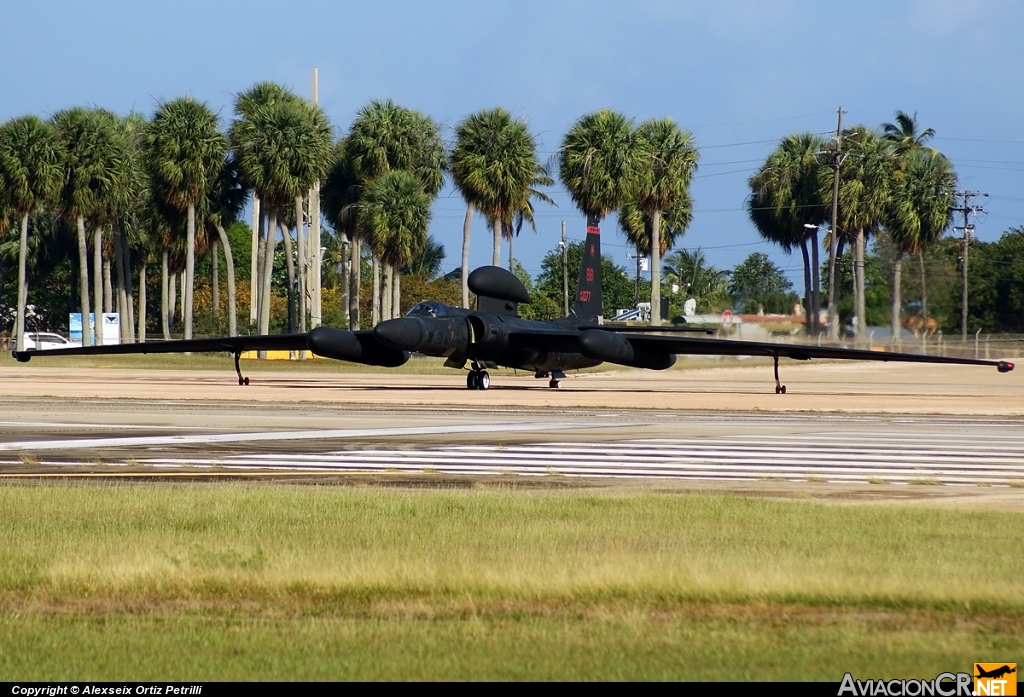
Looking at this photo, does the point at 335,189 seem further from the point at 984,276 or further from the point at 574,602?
the point at 574,602

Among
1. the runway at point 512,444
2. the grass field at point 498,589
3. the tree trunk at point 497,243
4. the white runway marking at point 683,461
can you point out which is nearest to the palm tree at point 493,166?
the tree trunk at point 497,243

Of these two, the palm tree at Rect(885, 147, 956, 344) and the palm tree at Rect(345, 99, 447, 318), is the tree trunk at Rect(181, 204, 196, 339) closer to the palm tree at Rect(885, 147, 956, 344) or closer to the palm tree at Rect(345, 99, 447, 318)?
the palm tree at Rect(345, 99, 447, 318)

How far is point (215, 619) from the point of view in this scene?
7.24 metres

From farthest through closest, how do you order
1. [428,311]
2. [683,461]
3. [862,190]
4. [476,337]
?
[862,190] < [476,337] < [428,311] < [683,461]

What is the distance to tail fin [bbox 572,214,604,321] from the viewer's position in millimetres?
43938

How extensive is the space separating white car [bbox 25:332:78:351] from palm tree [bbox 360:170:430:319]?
928 inches

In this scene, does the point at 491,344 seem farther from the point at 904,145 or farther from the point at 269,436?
the point at 904,145

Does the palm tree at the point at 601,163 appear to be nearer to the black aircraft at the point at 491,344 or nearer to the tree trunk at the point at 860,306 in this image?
the tree trunk at the point at 860,306

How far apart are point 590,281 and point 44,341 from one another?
54246mm

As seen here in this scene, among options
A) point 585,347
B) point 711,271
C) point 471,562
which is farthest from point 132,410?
point 711,271

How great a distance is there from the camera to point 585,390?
135 ft

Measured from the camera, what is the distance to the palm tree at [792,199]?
92.6m

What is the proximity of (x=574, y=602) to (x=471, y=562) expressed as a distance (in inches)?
50.9

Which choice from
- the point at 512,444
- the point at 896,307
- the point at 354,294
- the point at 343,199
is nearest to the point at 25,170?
the point at 354,294
